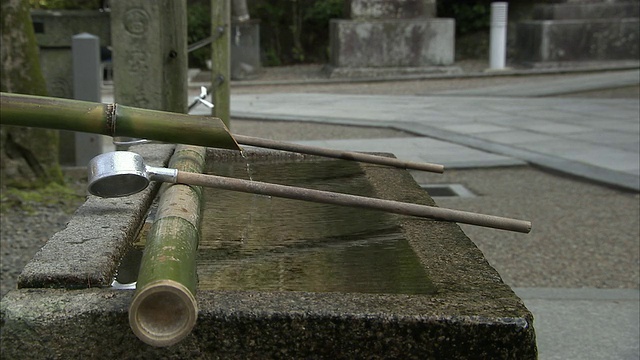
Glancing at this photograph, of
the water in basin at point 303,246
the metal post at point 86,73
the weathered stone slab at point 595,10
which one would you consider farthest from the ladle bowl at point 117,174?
the weathered stone slab at point 595,10

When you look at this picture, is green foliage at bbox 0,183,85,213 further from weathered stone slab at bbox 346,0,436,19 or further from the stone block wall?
the stone block wall

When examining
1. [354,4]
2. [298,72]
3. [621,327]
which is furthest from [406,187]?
[298,72]

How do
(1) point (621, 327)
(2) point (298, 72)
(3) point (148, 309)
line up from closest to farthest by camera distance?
(3) point (148, 309) < (1) point (621, 327) < (2) point (298, 72)

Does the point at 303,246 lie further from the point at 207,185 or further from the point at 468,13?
the point at 468,13

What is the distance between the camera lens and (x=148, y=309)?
130cm

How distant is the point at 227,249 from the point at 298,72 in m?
15.1

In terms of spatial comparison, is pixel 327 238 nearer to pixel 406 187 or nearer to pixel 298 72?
pixel 406 187

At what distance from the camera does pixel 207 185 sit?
1.70m

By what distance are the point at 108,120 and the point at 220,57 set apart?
172 inches

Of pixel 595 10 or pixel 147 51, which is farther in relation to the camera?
pixel 595 10

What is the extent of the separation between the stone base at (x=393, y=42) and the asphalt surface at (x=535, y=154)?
0.82 metres

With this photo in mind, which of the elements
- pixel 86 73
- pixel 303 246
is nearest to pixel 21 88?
pixel 86 73

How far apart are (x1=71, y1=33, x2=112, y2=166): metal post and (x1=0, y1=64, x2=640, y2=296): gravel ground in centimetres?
24

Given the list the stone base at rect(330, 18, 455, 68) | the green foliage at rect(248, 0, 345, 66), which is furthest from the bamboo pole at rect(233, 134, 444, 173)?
the green foliage at rect(248, 0, 345, 66)
